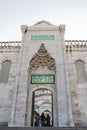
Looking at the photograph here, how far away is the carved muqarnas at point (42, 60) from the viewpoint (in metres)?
14.4

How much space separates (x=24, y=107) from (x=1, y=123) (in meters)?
2.32

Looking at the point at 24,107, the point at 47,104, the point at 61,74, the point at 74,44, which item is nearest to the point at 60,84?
the point at 61,74

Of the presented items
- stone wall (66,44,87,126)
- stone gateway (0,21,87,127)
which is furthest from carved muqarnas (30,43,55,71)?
stone wall (66,44,87,126)

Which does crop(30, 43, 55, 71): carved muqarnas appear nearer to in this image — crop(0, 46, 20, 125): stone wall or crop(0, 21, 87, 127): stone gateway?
crop(0, 21, 87, 127): stone gateway

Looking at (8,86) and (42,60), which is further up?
(42,60)

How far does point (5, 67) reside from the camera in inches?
613

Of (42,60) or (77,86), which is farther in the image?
(42,60)

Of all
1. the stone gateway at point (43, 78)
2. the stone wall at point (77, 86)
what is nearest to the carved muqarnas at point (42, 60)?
the stone gateway at point (43, 78)

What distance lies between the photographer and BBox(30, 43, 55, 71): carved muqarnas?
Answer: 14431mm

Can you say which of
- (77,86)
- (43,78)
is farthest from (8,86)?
(77,86)

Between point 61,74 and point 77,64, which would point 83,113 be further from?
point 77,64

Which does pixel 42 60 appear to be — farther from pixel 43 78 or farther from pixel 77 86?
pixel 77 86

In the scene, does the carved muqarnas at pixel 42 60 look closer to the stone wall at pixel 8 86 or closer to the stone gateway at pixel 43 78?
the stone gateway at pixel 43 78

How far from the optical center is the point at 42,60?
14.7m
